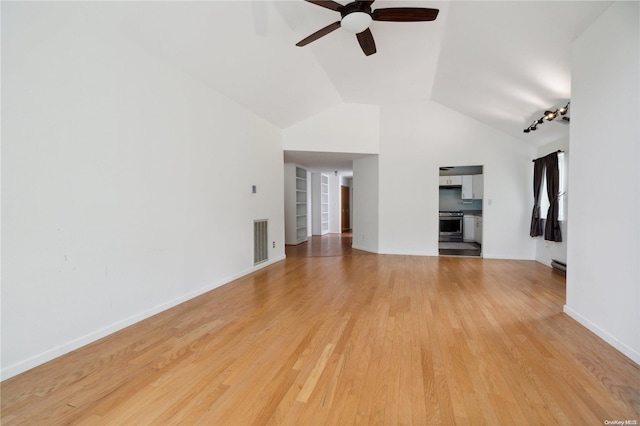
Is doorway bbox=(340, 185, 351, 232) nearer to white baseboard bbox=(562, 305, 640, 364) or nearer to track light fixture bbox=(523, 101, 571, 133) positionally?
track light fixture bbox=(523, 101, 571, 133)

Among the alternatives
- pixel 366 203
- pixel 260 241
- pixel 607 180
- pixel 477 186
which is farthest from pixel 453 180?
pixel 607 180

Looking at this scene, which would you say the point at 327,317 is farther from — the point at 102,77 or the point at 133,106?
the point at 102,77

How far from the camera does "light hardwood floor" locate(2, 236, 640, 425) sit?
149 centimetres

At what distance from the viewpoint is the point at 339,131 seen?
6039 mm

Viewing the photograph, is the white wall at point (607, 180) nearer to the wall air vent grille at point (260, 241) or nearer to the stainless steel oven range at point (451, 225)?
the wall air vent grille at point (260, 241)

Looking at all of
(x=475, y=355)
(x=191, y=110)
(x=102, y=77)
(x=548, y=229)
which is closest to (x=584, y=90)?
(x=475, y=355)

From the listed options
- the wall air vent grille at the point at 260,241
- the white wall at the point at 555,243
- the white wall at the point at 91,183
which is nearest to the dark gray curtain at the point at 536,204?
the white wall at the point at 555,243

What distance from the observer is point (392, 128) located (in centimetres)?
618

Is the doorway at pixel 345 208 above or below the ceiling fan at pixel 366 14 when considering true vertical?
below

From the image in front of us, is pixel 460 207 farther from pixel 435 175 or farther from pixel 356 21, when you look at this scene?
pixel 356 21

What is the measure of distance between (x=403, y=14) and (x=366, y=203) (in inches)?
173

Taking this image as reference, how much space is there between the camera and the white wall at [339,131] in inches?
232

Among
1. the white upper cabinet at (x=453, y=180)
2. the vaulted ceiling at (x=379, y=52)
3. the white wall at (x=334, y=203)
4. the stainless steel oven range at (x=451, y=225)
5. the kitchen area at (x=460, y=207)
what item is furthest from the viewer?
the white wall at (x=334, y=203)

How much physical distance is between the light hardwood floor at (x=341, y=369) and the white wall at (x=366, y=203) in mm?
3236
